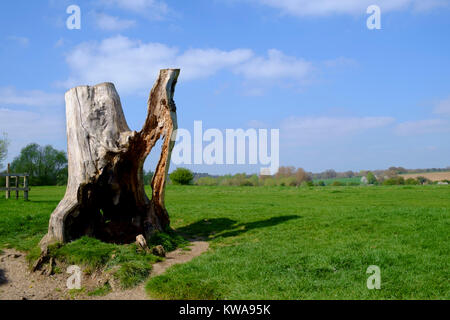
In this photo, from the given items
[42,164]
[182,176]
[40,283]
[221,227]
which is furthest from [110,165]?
[42,164]

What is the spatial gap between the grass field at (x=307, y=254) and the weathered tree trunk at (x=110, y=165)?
59.4 inches

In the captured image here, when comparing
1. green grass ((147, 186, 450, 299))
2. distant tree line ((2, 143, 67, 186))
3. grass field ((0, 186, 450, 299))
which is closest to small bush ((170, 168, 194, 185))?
distant tree line ((2, 143, 67, 186))

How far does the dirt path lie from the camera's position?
6.97 metres

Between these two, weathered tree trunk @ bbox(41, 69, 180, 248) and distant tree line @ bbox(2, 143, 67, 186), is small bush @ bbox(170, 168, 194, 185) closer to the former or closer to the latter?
distant tree line @ bbox(2, 143, 67, 186)

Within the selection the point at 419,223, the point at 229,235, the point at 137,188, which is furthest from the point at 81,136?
the point at 419,223

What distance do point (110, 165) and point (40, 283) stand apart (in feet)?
11.3

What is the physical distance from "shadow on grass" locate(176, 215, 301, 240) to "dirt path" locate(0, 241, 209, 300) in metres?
2.56

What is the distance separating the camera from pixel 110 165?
398 inches

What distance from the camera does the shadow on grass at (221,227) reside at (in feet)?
38.9

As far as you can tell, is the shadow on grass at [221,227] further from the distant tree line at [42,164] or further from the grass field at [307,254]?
the distant tree line at [42,164]

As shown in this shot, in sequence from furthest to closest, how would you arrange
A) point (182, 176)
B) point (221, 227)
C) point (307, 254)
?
1. point (182, 176)
2. point (221, 227)
3. point (307, 254)

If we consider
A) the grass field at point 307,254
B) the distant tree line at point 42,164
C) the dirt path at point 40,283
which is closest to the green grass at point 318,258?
the grass field at point 307,254

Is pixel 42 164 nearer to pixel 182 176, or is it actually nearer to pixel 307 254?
pixel 182 176
